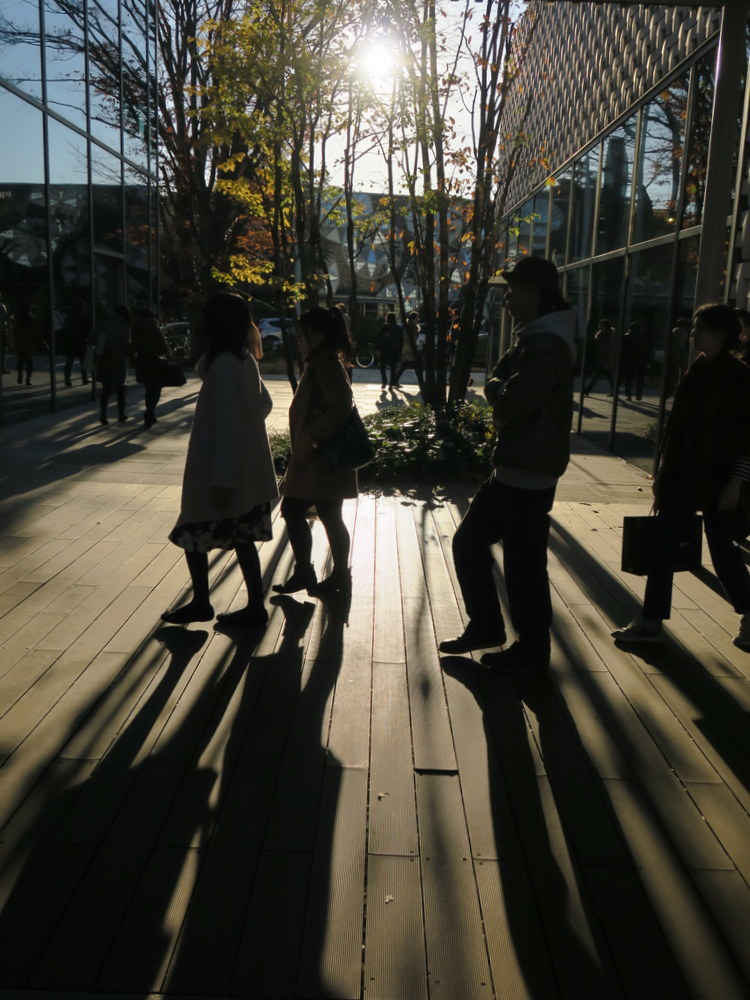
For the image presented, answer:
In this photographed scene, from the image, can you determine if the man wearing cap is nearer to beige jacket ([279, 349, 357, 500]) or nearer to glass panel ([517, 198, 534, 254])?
beige jacket ([279, 349, 357, 500])

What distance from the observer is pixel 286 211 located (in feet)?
40.5

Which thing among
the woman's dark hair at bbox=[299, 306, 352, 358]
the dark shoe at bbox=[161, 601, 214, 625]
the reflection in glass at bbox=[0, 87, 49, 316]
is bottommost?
the dark shoe at bbox=[161, 601, 214, 625]

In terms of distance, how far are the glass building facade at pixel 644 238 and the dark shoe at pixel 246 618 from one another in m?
5.42

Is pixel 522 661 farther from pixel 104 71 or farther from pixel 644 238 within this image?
pixel 104 71

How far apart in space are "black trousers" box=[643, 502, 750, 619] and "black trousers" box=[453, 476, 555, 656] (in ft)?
2.40

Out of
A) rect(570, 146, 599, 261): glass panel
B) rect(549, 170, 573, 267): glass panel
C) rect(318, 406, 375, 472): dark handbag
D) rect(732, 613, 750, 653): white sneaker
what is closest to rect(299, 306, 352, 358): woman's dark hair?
rect(318, 406, 375, 472): dark handbag

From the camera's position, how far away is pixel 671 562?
5.00 m

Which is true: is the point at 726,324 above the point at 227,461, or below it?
above

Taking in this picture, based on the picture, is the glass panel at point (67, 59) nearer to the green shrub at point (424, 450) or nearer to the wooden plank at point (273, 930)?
the green shrub at point (424, 450)

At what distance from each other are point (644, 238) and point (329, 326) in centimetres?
755

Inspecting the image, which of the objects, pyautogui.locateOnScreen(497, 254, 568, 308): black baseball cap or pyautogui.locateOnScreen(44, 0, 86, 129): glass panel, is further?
pyautogui.locateOnScreen(44, 0, 86, 129): glass panel

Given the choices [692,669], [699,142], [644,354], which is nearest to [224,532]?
[692,669]

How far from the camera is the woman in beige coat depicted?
18.4 feet

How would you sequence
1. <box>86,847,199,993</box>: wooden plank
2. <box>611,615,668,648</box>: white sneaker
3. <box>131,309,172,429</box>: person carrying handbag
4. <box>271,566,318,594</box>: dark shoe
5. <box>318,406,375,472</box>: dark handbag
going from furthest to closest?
<box>131,309,172,429</box>: person carrying handbag, <box>271,566,318,594</box>: dark shoe, <box>318,406,375,472</box>: dark handbag, <box>611,615,668,648</box>: white sneaker, <box>86,847,199,993</box>: wooden plank
